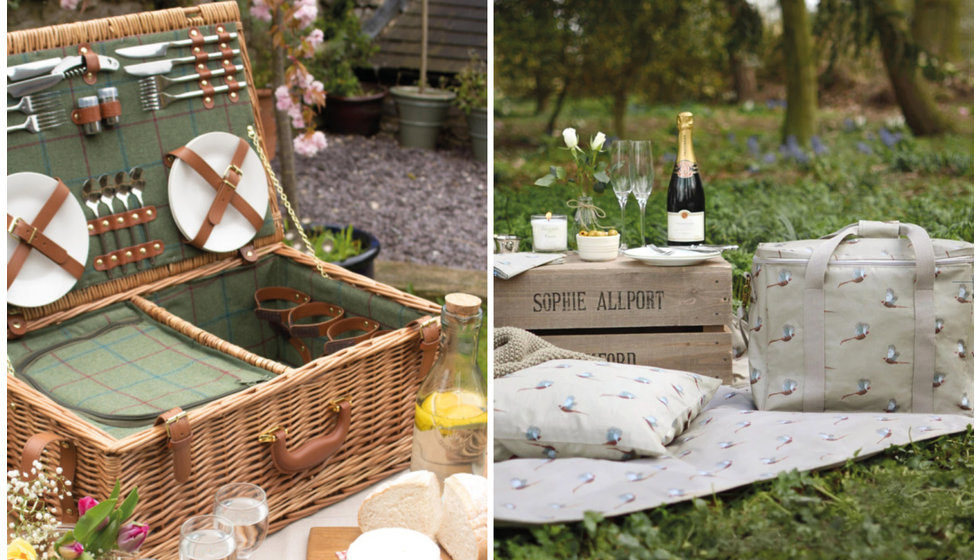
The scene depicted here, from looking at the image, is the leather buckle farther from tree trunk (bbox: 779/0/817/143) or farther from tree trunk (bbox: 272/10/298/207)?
tree trunk (bbox: 779/0/817/143)

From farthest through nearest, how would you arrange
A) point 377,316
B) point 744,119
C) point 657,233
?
point 744,119, point 657,233, point 377,316

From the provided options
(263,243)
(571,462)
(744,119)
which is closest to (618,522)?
(571,462)

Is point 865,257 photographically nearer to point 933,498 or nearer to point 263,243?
point 933,498

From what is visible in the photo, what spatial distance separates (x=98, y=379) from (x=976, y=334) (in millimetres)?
1785

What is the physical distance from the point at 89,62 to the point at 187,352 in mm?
681

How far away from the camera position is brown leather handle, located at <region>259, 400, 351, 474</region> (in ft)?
6.13

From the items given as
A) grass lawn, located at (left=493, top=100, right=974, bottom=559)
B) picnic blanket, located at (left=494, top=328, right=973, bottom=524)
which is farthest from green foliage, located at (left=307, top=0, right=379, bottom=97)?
picnic blanket, located at (left=494, top=328, right=973, bottom=524)

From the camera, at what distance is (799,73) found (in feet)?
17.4

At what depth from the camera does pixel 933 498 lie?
1.40 metres

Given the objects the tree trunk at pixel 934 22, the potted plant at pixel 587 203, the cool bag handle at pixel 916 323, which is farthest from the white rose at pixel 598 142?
the tree trunk at pixel 934 22

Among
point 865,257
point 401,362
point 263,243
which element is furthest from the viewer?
point 263,243

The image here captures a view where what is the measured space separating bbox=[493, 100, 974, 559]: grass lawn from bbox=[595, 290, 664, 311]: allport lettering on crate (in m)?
0.48

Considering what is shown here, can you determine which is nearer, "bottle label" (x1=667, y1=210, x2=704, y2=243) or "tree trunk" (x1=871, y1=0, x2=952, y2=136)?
"bottle label" (x1=667, y1=210, x2=704, y2=243)

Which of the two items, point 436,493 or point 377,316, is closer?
point 436,493
